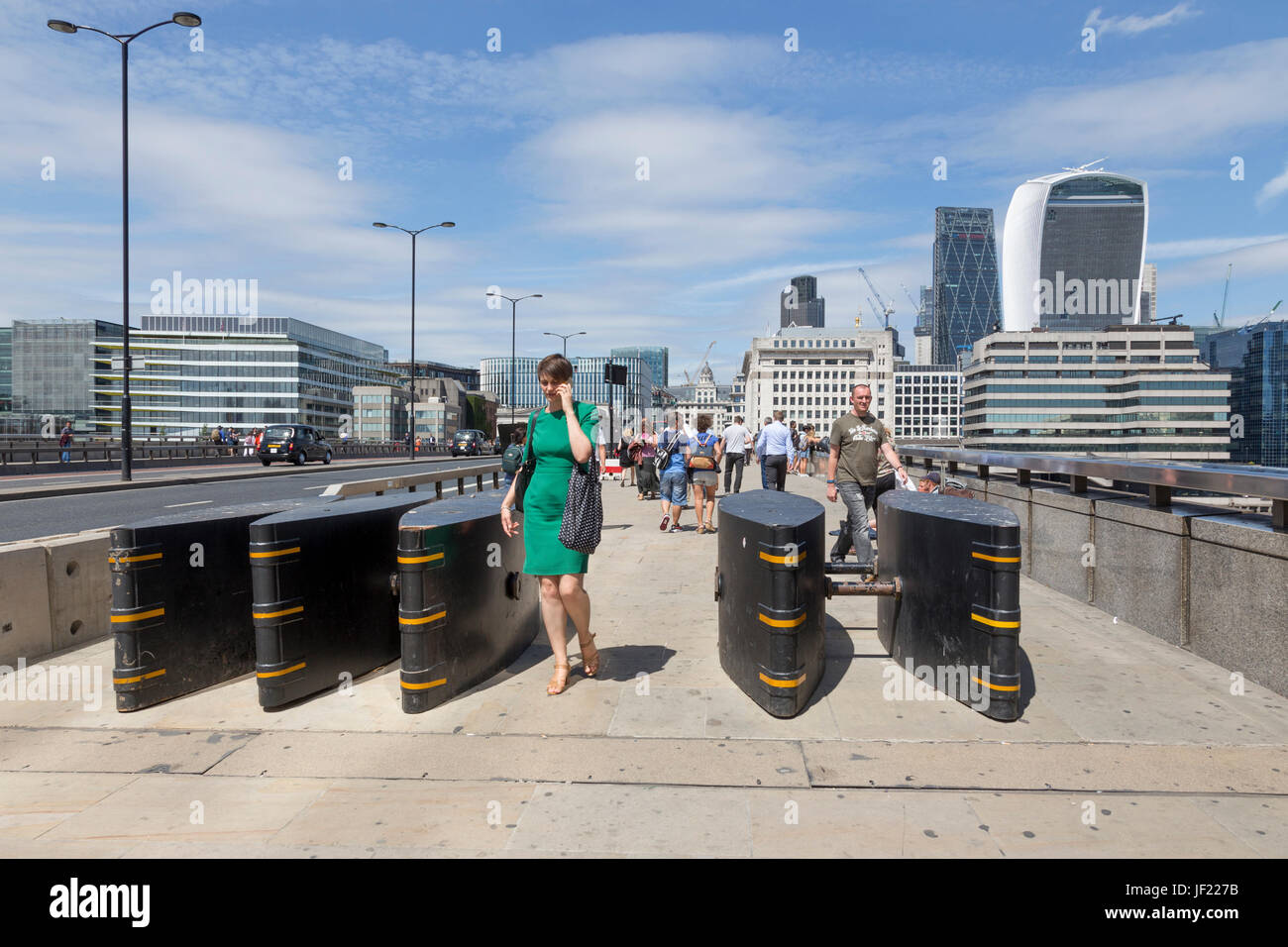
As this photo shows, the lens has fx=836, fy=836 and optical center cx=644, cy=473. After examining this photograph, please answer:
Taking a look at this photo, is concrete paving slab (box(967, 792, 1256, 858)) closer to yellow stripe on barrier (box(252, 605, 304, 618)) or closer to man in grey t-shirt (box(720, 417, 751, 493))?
yellow stripe on barrier (box(252, 605, 304, 618))

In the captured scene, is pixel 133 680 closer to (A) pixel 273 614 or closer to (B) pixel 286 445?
(A) pixel 273 614

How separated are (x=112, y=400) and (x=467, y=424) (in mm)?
62304

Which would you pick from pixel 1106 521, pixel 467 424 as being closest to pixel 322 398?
pixel 467 424

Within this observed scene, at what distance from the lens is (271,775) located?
388cm

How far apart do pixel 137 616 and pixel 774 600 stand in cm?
A: 356

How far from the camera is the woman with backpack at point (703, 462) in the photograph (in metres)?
12.4

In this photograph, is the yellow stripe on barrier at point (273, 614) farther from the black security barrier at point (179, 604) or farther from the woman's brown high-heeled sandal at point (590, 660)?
the woman's brown high-heeled sandal at point (590, 660)

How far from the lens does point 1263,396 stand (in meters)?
184

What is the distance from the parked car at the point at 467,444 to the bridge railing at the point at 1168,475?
140 ft

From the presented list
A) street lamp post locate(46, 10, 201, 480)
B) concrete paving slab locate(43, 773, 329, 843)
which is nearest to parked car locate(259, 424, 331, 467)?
street lamp post locate(46, 10, 201, 480)

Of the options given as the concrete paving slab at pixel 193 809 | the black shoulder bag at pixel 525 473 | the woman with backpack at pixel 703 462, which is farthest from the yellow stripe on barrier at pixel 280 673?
the woman with backpack at pixel 703 462

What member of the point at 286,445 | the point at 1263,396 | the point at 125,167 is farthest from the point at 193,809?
the point at 1263,396
